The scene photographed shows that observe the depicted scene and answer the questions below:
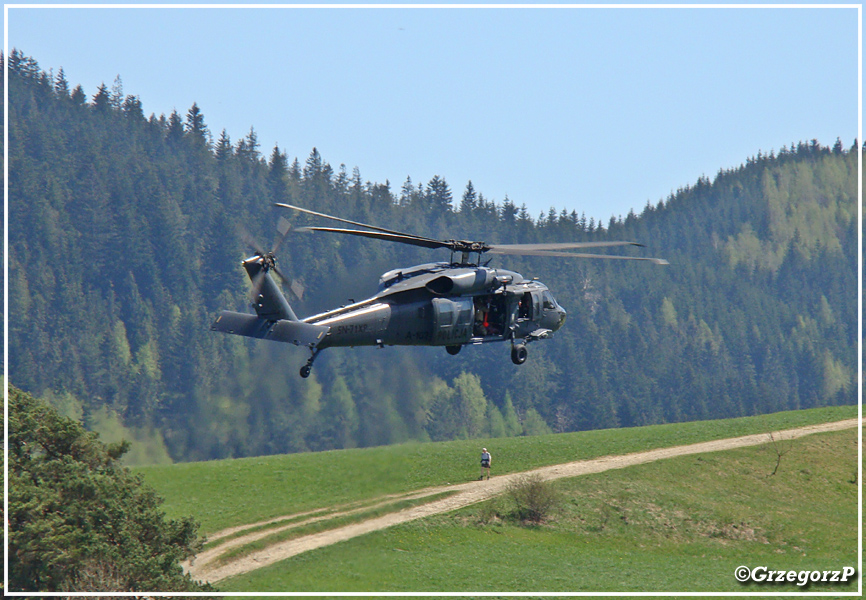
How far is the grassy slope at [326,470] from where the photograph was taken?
45.4 metres

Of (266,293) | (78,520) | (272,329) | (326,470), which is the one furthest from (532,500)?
(266,293)

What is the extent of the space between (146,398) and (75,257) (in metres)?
49.3

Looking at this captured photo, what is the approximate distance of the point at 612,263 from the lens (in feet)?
533

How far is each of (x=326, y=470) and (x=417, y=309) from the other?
27119mm

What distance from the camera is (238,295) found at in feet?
381

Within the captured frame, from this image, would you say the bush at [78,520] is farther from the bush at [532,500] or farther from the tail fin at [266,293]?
the bush at [532,500]

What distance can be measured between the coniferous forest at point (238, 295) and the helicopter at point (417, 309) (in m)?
35.0

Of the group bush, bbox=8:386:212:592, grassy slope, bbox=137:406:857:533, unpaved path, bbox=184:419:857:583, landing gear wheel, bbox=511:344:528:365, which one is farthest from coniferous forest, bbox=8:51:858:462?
landing gear wheel, bbox=511:344:528:365

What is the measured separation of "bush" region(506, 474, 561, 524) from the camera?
44906 mm

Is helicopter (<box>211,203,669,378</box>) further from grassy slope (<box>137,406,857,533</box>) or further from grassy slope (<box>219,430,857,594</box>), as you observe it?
grassy slope (<box>219,430,857,594</box>)

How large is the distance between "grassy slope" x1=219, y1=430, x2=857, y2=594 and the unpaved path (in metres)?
0.72

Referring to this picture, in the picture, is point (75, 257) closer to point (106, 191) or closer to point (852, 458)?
point (106, 191)

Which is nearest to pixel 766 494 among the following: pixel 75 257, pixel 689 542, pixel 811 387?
pixel 689 542

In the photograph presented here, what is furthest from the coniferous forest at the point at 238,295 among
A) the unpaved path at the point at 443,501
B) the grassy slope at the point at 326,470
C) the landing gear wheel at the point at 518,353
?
the landing gear wheel at the point at 518,353
